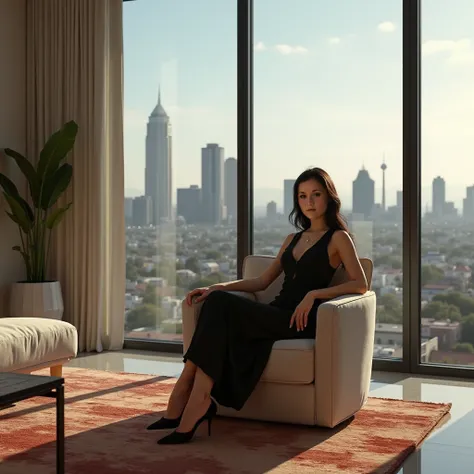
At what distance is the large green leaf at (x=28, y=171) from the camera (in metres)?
5.91

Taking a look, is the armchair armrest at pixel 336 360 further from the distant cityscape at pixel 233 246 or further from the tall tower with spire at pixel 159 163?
the tall tower with spire at pixel 159 163

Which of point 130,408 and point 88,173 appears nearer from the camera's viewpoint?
point 130,408

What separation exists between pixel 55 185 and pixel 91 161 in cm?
34

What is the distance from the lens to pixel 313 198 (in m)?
4.21

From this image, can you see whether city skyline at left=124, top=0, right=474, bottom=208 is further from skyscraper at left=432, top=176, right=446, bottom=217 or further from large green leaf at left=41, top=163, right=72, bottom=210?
large green leaf at left=41, top=163, right=72, bottom=210

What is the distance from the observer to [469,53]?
512 centimetres

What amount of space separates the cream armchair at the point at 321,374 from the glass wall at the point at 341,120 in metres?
1.44

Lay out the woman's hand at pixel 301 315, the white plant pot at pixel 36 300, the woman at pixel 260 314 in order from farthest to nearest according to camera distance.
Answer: the white plant pot at pixel 36 300
the woman's hand at pixel 301 315
the woman at pixel 260 314

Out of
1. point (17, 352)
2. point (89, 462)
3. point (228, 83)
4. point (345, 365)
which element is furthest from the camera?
point (228, 83)

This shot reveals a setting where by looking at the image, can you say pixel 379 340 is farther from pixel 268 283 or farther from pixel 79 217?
pixel 79 217

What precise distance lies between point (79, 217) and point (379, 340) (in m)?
2.37

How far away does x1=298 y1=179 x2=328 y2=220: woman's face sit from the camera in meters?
4.21

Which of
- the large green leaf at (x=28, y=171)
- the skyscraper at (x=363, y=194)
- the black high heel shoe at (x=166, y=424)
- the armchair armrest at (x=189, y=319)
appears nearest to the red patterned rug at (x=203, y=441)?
the black high heel shoe at (x=166, y=424)

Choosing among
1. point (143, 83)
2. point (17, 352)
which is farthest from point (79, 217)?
point (17, 352)
